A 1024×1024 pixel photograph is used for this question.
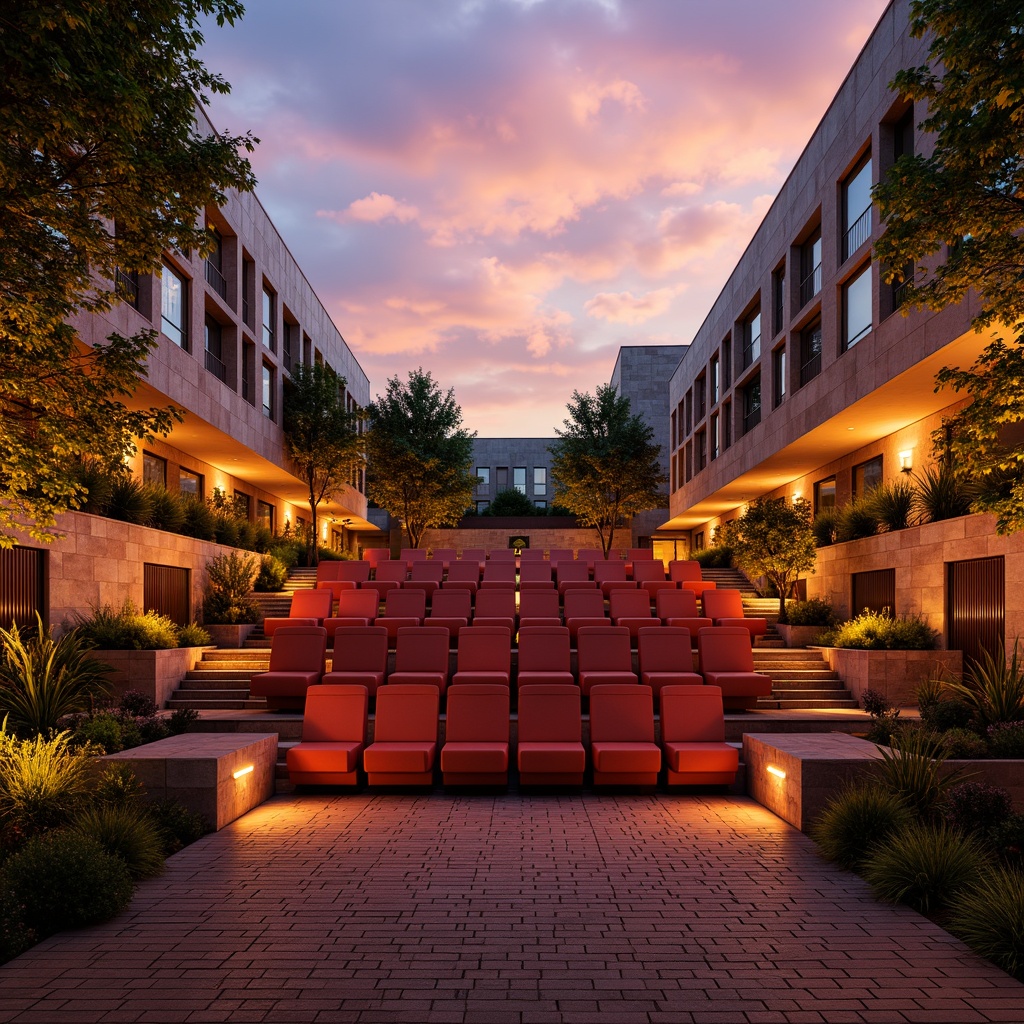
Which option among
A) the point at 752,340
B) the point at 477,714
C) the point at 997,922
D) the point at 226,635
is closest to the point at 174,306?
the point at 226,635

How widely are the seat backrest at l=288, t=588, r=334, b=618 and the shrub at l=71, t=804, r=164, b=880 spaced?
7.51 meters

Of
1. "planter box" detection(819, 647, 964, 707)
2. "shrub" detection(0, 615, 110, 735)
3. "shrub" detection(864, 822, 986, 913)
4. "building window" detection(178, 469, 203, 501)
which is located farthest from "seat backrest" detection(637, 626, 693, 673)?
"building window" detection(178, 469, 203, 501)

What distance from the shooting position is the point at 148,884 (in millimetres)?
5473

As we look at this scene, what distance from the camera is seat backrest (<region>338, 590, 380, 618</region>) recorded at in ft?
44.4

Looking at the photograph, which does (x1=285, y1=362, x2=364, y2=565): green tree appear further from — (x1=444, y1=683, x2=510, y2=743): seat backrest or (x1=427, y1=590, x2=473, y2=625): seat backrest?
(x1=444, y1=683, x2=510, y2=743): seat backrest

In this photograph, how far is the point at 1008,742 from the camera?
738 centimetres

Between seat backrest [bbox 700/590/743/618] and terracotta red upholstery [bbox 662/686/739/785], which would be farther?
seat backrest [bbox 700/590/743/618]

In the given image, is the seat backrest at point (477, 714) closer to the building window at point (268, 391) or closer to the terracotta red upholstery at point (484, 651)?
the terracotta red upholstery at point (484, 651)

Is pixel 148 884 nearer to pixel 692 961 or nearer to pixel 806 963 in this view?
pixel 692 961

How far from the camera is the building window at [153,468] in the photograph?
16.8 meters

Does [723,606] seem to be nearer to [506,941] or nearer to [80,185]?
[506,941]

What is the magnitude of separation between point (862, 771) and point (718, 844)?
145 cm

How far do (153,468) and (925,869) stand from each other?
16.9 m

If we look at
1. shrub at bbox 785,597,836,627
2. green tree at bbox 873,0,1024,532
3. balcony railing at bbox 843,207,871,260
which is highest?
balcony railing at bbox 843,207,871,260
